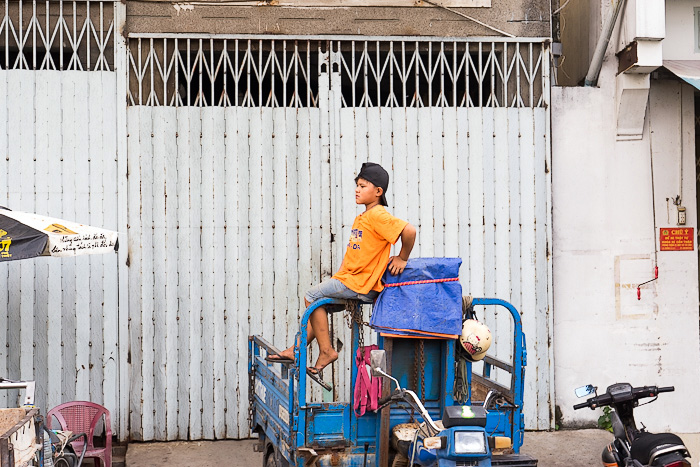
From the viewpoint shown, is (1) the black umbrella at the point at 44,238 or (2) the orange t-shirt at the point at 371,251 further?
(1) the black umbrella at the point at 44,238

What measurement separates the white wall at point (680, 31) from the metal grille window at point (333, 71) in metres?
1.39

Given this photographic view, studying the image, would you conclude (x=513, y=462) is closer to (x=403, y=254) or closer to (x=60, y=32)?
(x=403, y=254)

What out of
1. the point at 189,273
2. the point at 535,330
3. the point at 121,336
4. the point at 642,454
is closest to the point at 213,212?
the point at 189,273

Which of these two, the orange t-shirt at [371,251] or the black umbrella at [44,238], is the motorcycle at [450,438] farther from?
the black umbrella at [44,238]

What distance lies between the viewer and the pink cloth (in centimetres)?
511

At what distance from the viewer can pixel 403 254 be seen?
5.46m

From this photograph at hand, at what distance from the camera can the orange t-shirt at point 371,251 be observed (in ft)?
18.2

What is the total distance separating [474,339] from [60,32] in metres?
5.21

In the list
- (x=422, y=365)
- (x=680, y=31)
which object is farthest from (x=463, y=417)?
(x=680, y=31)

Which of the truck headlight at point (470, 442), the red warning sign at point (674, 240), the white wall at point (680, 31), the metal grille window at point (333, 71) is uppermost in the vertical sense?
the white wall at point (680, 31)

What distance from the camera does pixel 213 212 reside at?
8008 millimetres

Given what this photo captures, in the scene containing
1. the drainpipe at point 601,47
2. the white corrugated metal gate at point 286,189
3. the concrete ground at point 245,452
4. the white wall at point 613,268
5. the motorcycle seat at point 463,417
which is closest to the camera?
the motorcycle seat at point 463,417

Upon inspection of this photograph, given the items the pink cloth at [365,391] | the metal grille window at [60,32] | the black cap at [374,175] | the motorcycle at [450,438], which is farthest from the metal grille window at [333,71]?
the motorcycle at [450,438]

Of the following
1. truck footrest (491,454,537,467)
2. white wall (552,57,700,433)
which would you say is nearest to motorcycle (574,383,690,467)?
truck footrest (491,454,537,467)
